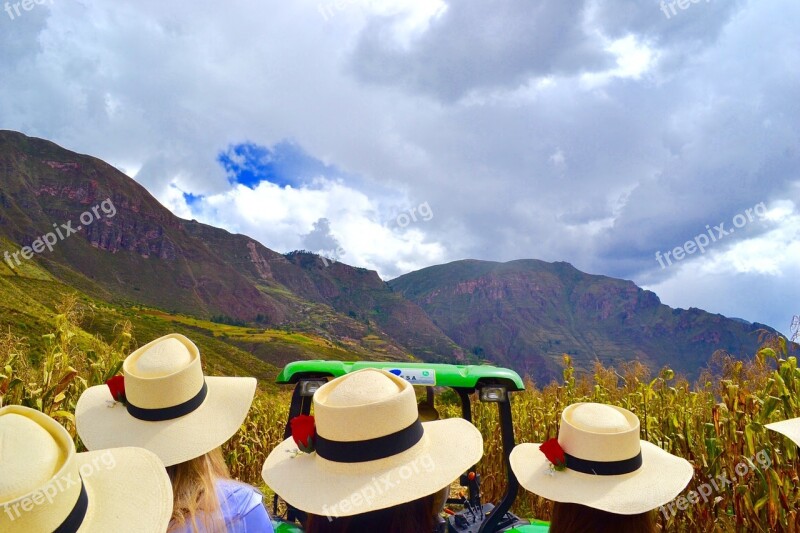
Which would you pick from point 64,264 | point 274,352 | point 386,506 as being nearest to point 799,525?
point 386,506

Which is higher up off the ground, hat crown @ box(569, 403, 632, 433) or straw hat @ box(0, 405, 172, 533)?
straw hat @ box(0, 405, 172, 533)

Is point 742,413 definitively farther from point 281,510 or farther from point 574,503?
point 281,510

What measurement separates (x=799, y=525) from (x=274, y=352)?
4536 inches

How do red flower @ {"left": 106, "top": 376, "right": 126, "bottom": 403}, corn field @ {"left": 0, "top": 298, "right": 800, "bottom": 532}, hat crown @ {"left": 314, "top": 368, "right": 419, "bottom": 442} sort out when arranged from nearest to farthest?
hat crown @ {"left": 314, "top": 368, "right": 419, "bottom": 442}, red flower @ {"left": 106, "top": 376, "right": 126, "bottom": 403}, corn field @ {"left": 0, "top": 298, "right": 800, "bottom": 532}

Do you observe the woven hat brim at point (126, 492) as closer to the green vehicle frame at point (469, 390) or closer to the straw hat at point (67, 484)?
the straw hat at point (67, 484)

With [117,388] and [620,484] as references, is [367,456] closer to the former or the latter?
[620,484]

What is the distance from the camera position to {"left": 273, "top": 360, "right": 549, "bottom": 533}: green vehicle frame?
345cm

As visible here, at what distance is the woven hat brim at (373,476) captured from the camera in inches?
74.3

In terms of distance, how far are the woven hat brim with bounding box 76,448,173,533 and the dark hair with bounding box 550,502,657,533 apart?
1.69 m

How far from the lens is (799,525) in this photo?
2979 millimetres
